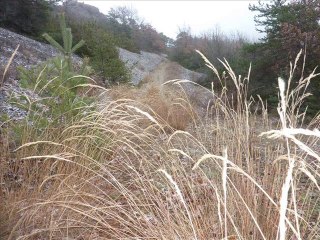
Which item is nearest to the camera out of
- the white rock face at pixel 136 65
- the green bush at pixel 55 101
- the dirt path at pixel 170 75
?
the green bush at pixel 55 101

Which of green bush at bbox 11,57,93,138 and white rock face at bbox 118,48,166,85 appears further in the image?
white rock face at bbox 118,48,166,85

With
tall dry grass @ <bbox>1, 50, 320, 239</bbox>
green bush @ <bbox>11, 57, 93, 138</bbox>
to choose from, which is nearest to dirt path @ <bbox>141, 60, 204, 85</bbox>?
green bush @ <bbox>11, 57, 93, 138</bbox>

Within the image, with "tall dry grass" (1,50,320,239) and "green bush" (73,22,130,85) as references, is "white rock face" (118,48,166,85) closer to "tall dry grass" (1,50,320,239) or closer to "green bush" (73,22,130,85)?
"green bush" (73,22,130,85)

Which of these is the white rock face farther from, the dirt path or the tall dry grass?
the tall dry grass

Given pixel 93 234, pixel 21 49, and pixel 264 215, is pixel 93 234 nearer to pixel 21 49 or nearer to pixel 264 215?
pixel 264 215

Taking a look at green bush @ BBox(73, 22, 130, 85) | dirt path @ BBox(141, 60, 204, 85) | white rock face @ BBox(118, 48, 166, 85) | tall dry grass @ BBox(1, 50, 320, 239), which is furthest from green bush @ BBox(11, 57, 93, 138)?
dirt path @ BBox(141, 60, 204, 85)

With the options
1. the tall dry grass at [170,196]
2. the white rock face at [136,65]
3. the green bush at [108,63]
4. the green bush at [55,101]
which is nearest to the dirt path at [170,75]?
the white rock face at [136,65]

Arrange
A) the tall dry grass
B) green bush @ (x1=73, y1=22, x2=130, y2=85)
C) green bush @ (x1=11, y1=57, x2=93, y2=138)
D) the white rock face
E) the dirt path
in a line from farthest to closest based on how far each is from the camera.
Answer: the white rock face < the dirt path < green bush @ (x1=73, y1=22, x2=130, y2=85) < green bush @ (x1=11, y1=57, x2=93, y2=138) < the tall dry grass

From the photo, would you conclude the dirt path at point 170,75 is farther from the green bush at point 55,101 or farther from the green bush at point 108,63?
the green bush at point 55,101

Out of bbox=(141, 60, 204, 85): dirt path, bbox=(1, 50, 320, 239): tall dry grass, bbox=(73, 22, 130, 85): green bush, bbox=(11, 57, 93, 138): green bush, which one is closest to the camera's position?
bbox=(1, 50, 320, 239): tall dry grass

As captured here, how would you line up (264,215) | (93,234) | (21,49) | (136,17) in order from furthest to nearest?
(136,17), (21,49), (93,234), (264,215)

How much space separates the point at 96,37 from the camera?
11.0 meters

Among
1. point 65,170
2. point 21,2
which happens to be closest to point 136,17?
point 21,2

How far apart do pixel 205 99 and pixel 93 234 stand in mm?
9067
